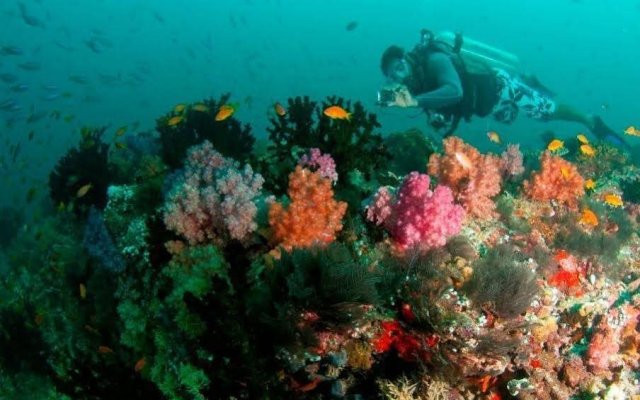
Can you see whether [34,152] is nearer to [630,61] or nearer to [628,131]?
[628,131]

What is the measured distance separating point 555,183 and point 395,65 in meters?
4.65

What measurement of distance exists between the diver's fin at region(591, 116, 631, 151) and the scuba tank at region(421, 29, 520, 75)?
3.54 metres

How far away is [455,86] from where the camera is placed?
925 cm

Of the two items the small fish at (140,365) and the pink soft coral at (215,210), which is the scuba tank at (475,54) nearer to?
the pink soft coral at (215,210)

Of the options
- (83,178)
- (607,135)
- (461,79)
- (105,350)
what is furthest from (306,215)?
(607,135)

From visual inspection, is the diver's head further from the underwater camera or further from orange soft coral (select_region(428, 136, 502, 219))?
orange soft coral (select_region(428, 136, 502, 219))

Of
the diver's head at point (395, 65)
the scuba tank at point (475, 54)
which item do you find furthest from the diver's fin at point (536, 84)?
the diver's head at point (395, 65)

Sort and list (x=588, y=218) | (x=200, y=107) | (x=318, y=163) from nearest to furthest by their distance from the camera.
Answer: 1. (x=318, y=163)
2. (x=588, y=218)
3. (x=200, y=107)

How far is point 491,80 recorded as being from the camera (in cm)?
1114

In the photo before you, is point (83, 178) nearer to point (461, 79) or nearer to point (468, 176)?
point (468, 176)

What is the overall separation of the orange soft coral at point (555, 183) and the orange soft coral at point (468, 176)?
110 centimetres

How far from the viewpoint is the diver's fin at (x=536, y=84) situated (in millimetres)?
13201

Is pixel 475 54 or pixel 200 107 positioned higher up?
pixel 200 107

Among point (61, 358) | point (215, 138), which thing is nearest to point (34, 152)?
point (215, 138)
